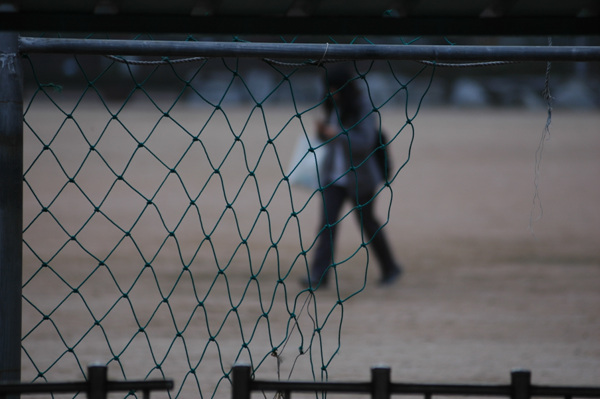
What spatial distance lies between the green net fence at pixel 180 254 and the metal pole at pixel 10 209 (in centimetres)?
24

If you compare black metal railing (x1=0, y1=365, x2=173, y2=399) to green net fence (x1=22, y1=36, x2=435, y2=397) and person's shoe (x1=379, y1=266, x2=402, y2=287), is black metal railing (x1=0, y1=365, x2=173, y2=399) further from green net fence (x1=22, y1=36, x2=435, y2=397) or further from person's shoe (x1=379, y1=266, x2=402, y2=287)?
person's shoe (x1=379, y1=266, x2=402, y2=287)

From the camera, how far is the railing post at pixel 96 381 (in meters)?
1.56

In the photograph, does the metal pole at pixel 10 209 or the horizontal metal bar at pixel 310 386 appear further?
the metal pole at pixel 10 209

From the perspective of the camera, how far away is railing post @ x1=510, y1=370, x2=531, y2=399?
1.56 m

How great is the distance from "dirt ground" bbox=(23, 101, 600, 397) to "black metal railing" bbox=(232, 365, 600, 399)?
2.54ft

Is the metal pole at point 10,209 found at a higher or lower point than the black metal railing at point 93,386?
higher

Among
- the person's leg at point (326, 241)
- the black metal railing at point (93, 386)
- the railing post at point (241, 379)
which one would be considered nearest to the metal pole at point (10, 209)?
the black metal railing at point (93, 386)

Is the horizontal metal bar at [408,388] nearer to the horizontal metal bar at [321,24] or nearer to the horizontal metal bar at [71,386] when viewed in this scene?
the horizontal metal bar at [71,386]

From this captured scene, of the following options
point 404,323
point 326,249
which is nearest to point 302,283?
point 326,249

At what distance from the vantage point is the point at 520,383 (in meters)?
1.56

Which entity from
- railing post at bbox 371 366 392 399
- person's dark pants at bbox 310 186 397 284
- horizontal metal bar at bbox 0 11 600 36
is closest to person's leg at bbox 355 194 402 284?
person's dark pants at bbox 310 186 397 284

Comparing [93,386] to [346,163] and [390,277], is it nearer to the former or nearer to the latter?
[346,163]

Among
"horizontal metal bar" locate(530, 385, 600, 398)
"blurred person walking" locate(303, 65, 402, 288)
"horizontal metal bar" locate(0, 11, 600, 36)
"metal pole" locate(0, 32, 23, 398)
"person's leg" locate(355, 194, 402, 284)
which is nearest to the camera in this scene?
"horizontal metal bar" locate(530, 385, 600, 398)

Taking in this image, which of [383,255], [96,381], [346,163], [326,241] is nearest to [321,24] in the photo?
[96,381]
